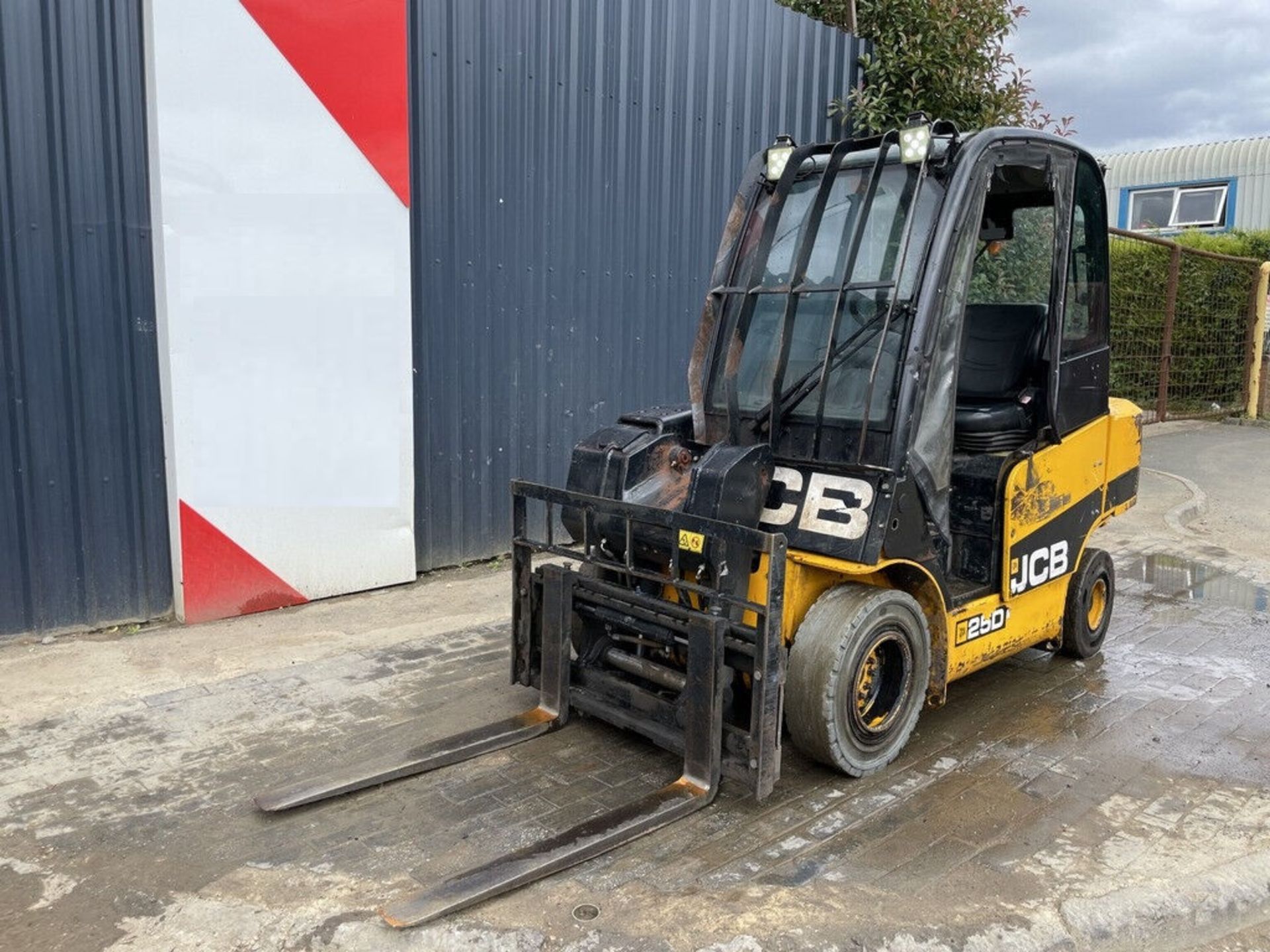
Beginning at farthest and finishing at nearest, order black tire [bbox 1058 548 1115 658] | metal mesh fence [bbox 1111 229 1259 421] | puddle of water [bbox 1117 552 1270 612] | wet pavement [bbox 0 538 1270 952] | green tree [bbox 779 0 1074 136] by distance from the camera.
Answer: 1. metal mesh fence [bbox 1111 229 1259 421]
2. green tree [bbox 779 0 1074 136]
3. puddle of water [bbox 1117 552 1270 612]
4. black tire [bbox 1058 548 1115 658]
5. wet pavement [bbox 0 538 1270 952]

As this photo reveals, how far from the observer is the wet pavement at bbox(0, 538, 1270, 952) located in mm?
3133

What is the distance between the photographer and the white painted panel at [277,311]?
5609 millimetres

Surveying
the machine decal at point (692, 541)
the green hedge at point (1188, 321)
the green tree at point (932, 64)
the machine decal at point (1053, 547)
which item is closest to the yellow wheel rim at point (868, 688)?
the machine decal at point (692, 541)

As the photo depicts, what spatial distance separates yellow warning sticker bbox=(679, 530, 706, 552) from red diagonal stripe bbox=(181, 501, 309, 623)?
3264 millimetres

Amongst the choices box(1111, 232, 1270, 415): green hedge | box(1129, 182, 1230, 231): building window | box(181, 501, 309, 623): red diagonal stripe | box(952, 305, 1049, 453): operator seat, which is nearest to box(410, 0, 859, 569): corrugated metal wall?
box(181, 501, 309, 623): red diagonal stripe

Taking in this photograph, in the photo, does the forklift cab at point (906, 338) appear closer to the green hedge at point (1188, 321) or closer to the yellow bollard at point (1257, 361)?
the green hedge at point (1188, 321)

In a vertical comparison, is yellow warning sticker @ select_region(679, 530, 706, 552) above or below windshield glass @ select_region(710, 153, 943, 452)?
below

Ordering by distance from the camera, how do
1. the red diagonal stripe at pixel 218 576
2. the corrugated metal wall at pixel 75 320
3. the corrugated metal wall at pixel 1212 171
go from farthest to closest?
the corrugated metal wall at pixel 1212 171, the red diagonal stripe at pixel 218 576, the corrugated metal wall at pixel 75 320

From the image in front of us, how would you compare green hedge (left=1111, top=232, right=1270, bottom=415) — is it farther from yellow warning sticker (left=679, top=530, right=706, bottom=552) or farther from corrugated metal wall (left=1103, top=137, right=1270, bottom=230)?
yellow warning sticker (left=679, top=530, right=706, bottom=552)

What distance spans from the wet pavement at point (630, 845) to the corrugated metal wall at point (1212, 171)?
19.8m

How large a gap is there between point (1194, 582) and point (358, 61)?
654 cm

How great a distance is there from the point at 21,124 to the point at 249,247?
47.6 inches

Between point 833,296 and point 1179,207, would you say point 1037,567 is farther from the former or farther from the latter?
point 1179,207

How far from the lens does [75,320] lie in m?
5.43
